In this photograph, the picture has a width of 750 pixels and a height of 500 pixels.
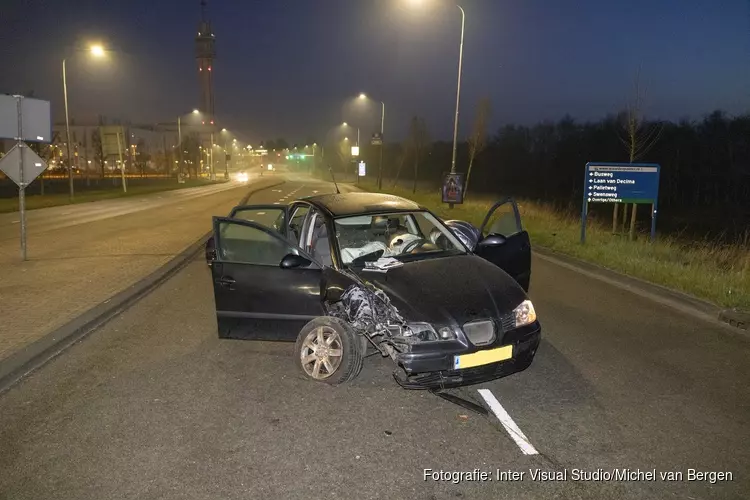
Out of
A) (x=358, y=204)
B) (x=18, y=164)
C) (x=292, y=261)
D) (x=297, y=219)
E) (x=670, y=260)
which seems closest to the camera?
A: (x=292, y=261)

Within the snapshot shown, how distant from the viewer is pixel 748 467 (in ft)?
12.4

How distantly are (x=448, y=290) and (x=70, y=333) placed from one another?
14.8ft

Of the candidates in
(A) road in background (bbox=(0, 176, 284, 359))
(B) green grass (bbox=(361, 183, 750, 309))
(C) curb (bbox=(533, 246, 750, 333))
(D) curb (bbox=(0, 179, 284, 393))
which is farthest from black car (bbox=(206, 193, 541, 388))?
(B) green grass (bbox=(361, 183, 750, 309))

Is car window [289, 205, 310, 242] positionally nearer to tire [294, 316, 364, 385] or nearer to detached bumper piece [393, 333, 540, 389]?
tire [294, 316, 364, 385]

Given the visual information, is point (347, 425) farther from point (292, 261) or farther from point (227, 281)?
point (227, 281)

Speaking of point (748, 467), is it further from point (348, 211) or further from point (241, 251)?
point (241, 251)

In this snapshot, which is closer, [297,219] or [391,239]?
[391,239]

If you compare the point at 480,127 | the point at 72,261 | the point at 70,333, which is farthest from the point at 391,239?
the point at 480,127

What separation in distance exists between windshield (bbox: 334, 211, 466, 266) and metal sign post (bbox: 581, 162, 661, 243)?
8.14 meters

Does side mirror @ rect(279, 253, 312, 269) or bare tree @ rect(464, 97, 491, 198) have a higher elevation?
bare tree @ rect(464, 97, 491, 198)

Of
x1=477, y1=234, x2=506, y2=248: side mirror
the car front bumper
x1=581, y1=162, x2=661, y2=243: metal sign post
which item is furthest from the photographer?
x1=581, y1=162, x2=661, y2=243: metal sign post

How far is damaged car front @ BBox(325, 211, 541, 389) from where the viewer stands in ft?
15.1

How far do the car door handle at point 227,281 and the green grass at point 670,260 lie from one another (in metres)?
6.78

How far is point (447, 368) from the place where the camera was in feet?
14.9
